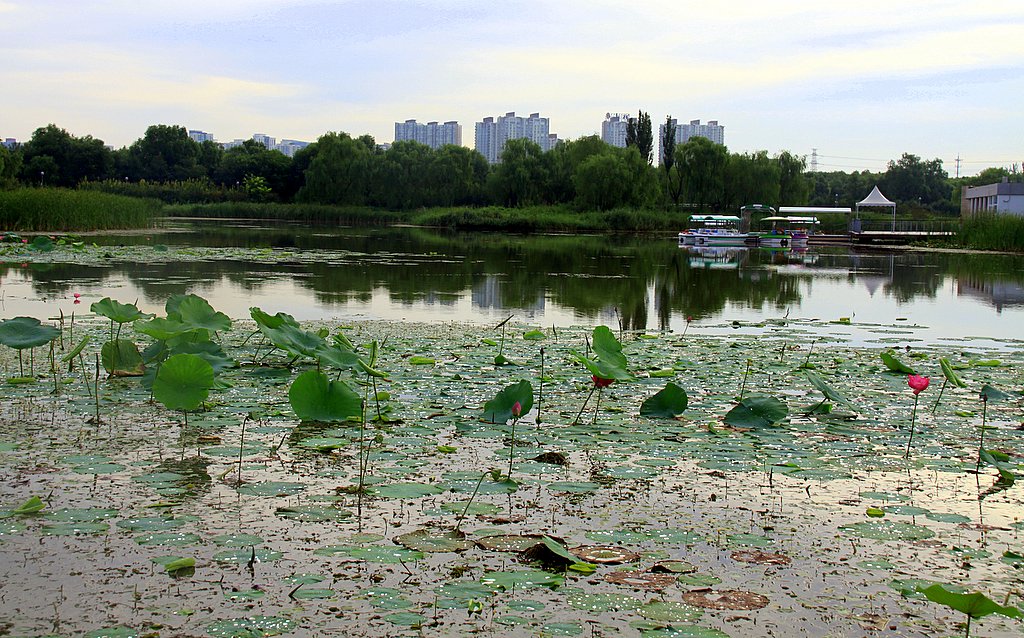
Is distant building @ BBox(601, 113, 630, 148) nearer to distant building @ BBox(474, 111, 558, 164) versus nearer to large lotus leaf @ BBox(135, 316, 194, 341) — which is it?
distant building @ BBox(474, 111, 558, 164)

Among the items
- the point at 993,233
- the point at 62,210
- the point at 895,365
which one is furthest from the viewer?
the point at 993,233

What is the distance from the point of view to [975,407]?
21.5 ft

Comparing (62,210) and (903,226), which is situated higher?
(62,210)

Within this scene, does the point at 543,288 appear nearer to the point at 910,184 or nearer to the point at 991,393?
the point at 991,393

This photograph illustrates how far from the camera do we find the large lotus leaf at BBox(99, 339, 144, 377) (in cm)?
683

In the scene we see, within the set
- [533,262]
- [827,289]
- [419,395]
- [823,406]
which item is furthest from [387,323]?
[533,262]

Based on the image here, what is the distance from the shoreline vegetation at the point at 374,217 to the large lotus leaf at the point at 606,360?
84.8 feet

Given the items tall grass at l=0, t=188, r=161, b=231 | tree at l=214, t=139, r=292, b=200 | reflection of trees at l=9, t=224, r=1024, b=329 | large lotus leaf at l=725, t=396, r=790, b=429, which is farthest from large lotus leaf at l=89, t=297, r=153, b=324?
tree at l=214, t=139, r=292, b=200

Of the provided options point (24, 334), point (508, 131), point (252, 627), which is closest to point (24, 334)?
point (24, 334)

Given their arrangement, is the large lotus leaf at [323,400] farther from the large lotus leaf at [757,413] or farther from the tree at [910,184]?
the tree at [910,184]

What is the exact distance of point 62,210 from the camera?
96.6ft

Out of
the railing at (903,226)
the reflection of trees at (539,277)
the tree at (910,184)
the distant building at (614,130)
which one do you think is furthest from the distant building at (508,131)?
the reflection of trees at (539,277)

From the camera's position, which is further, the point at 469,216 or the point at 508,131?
the point at 508,131

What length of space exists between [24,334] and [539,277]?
44.9 feet
